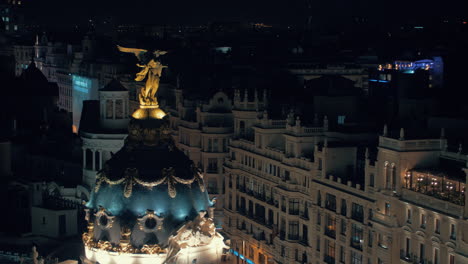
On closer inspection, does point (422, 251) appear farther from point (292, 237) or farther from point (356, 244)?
point (292, 237)

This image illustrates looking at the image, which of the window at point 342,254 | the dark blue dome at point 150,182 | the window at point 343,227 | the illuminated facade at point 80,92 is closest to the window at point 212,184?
the window at point 343,227

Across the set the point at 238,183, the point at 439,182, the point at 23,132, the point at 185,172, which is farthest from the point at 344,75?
the point at 185,172

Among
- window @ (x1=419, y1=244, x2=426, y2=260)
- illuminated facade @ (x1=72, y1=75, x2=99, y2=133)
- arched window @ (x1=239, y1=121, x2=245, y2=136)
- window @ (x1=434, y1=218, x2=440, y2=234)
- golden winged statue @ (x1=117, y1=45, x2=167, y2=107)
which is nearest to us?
golden winged statue @ (x1=117, y1=45, x2=167, y2=107)

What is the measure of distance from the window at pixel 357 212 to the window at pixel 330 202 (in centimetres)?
367

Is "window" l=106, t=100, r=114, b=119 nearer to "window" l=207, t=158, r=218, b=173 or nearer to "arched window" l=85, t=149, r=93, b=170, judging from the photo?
"arched window" l=85, t=149, r=93, b=170

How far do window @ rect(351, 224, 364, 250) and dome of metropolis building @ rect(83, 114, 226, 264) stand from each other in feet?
148

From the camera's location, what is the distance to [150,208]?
36.0 metres

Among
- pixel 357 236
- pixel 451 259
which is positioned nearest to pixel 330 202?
pixel 357 236

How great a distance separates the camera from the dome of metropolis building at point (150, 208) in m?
35.6

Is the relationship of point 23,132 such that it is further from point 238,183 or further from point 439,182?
point 439,182

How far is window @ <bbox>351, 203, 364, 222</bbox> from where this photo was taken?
80312 mm

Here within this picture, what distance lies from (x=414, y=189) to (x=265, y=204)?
30.1 m

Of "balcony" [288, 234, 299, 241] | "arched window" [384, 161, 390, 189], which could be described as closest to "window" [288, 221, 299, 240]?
"balcony" [288, 234, 299, 241]

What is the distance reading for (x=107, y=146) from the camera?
4227 inches
